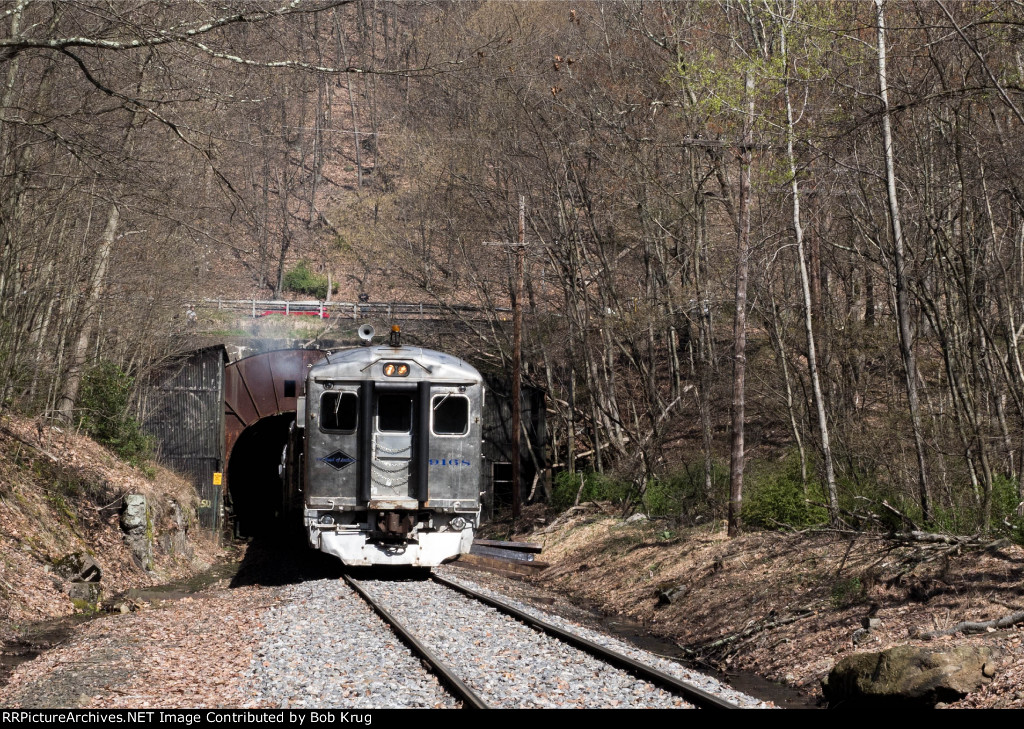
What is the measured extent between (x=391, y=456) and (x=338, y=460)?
82 cm

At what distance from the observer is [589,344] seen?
28.1 metres

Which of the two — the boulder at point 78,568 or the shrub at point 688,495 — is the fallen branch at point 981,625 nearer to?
the shrub at point 688,495

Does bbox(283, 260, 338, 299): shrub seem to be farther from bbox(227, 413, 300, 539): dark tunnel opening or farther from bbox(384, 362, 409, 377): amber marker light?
bbox(384, 362, 409, 377): amber marker light

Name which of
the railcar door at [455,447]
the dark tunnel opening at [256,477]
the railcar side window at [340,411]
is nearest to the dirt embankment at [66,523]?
the railcar side window at [340,411]

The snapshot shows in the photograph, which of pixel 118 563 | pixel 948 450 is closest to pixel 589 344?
pixel 948 450

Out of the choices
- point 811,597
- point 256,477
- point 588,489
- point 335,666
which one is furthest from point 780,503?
point 256,477

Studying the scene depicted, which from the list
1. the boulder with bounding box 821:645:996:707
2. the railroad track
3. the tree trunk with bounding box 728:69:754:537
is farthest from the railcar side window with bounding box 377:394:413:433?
the boulder with bounding box 821:645:996:707

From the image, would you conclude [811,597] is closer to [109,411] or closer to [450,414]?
[450,414]

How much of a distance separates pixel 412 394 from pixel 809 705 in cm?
850

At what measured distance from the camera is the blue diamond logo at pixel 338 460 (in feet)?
51.1

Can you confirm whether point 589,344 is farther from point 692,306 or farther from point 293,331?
point 293,331

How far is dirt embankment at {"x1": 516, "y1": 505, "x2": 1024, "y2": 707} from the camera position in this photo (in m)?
10.0

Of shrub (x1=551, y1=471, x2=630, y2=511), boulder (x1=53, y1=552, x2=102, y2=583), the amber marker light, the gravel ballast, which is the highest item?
the amber marker light

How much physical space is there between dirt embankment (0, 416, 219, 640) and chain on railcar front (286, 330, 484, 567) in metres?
3.80
